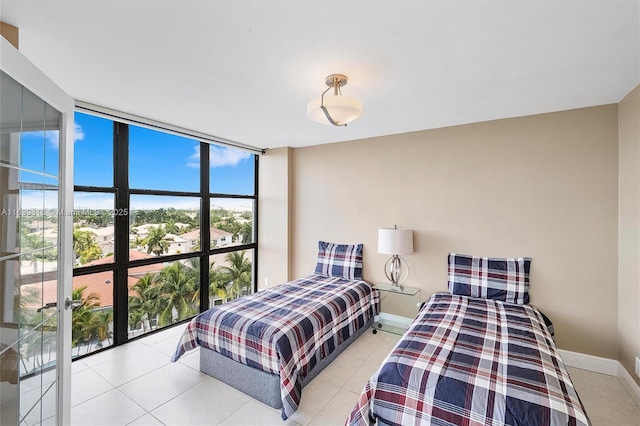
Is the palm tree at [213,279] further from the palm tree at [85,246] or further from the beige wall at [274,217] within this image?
the palm tree at [85,246]

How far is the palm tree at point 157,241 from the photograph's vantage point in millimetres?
3332

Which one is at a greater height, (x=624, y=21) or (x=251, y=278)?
(x=624, y=21)

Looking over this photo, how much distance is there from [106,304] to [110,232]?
75 cm

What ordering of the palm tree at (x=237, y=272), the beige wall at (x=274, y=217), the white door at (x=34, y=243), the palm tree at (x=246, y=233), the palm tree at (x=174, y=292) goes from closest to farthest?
the white door at (x=34, y=243)
the palm tree at (x=174, y=292)
the palm tree at (x=237, y=272)
the beige wall at (x=274, y=217)
the palm tree at (x=246, y=233)

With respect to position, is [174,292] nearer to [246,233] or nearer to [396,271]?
[246,233]

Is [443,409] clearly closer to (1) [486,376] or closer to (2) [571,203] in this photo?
(1) [486,376]

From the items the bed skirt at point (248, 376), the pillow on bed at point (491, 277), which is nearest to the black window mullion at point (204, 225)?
the bed skirt at point (248, 376)

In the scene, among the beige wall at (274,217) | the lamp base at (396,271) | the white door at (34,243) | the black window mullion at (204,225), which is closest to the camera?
the white door at (34,243)

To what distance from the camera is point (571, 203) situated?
2705 mm

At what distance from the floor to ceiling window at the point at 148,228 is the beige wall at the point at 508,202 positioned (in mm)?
1574

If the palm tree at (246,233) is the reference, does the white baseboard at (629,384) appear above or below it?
below

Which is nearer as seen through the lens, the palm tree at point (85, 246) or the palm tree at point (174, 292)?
the palm tree at point (85, 246)

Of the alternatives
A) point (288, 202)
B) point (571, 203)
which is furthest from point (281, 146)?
point (571, 203)

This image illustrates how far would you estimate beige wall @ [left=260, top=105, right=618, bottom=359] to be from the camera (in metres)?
2.60
